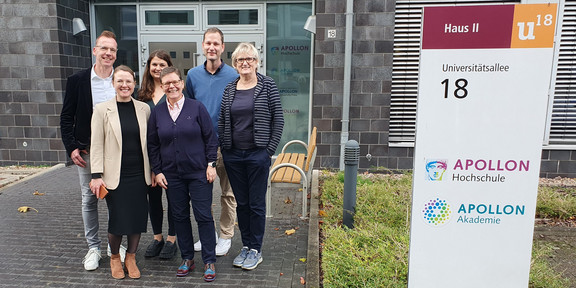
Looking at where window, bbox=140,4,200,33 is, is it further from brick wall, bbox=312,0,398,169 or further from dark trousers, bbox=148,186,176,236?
dark trousers, bbox=148,186,176,236

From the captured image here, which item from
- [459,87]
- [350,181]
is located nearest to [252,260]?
[350,181]

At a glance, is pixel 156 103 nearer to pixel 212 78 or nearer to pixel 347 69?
pixel 212 78

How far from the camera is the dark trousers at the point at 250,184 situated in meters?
3.48

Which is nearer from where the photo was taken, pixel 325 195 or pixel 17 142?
pixel 325 195

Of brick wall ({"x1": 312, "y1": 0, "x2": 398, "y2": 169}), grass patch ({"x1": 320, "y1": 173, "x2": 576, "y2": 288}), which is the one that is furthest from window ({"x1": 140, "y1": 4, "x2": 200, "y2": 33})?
grass patch ({"x1": 320, "y1": 173, "x2": 576, "y2": 288})

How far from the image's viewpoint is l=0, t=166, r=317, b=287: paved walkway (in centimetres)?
347

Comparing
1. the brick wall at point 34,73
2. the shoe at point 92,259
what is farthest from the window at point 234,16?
the shoe at point 92,259

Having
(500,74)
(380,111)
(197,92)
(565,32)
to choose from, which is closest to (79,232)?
(197,92)

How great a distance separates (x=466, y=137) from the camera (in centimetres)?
232

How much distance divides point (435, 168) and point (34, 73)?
7631 millimetres

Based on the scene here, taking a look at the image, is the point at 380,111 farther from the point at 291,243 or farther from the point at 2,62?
the point at 2,62

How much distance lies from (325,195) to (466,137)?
3.30 meters

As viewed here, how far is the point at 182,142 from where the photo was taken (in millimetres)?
3287

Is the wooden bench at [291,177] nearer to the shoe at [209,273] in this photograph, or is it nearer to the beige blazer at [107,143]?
the shoe at [209,273]
